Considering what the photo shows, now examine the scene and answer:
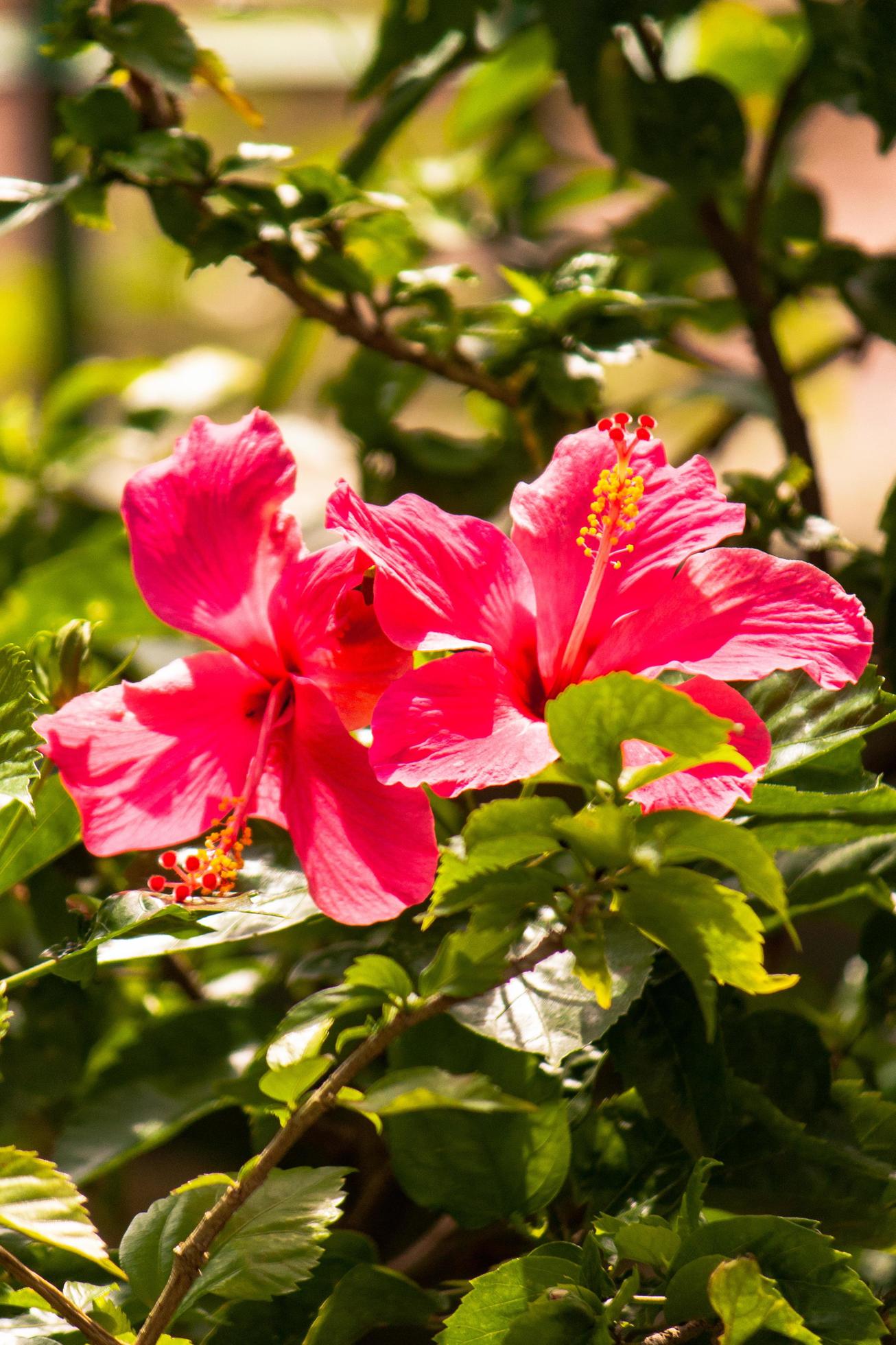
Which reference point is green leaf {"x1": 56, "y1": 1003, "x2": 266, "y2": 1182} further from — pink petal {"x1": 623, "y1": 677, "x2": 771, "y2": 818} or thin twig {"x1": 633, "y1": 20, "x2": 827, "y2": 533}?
thin twig {"x1": 633, "y1": 20, "x2": 827, "y2": 533}

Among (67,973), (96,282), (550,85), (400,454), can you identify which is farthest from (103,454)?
(96,282)

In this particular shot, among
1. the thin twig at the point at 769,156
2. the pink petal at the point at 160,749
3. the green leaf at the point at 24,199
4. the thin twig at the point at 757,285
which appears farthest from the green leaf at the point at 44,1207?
the thin twig at the point at 769,156

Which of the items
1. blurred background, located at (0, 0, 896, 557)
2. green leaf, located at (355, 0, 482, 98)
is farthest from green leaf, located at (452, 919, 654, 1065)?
green leaf, located at (355, 0, 482, 98)

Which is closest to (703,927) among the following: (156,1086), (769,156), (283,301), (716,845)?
(716,845)

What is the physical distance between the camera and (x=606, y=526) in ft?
1.49

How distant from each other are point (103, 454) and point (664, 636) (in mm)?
643

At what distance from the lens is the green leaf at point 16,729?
458 millimetres

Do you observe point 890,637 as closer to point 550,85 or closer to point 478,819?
→ point 478,819

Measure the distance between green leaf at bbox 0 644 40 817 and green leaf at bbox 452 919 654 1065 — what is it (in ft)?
0.60

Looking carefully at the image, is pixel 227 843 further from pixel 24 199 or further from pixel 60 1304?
pixel 24 199

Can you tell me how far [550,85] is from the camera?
106 centimetres

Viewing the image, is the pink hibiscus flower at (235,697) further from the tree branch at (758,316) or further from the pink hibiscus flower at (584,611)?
the tree branch at (758,316)

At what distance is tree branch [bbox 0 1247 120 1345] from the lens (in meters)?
0.40

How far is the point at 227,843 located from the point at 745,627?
0.20 meters
